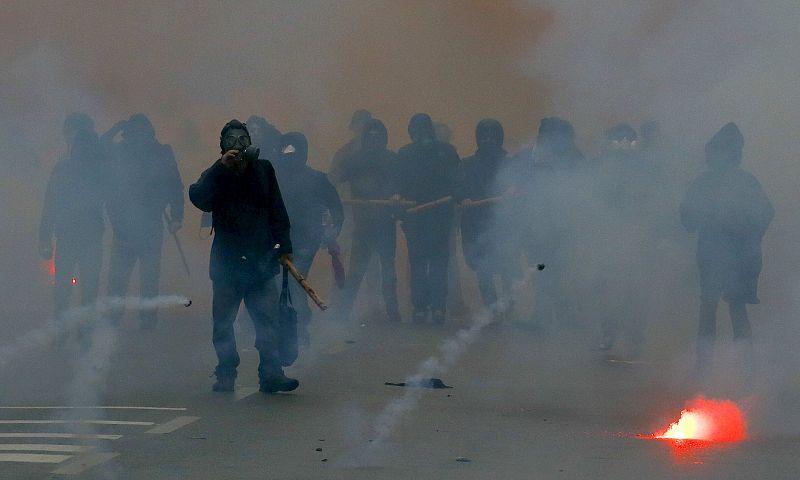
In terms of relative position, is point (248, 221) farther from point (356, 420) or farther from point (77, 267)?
point (77, 267)

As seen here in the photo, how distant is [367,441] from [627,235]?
6.09 metres

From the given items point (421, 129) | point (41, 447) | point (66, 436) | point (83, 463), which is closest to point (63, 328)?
point (421, 129)

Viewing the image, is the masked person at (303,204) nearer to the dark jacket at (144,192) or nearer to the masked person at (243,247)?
the dark jacket at (144,192)

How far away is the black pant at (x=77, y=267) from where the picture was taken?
1499 cm

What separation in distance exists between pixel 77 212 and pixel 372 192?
11.8ft

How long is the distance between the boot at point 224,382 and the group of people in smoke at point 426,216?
0.01 meters

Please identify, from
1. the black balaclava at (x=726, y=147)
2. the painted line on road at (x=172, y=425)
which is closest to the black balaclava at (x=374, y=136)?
the black balaclava at (x=726, y=147)

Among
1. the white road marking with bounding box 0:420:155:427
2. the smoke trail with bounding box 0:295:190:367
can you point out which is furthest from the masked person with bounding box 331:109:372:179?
the white road marking with bounding box 0:420:155:427

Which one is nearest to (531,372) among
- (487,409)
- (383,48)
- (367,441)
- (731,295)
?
(731,295)

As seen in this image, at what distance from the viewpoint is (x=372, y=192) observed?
58.5ft

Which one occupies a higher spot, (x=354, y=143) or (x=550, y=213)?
(x=354, y=143)

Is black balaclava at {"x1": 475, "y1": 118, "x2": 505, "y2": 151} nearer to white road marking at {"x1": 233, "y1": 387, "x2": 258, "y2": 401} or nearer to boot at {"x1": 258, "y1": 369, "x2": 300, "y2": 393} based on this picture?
white road marking at {"x1": 233, "y1": 387, "x2": 258, "y2": 401}

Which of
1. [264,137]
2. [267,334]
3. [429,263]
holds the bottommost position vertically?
[267,334]

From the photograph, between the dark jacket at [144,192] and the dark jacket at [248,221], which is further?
the dark jacket at [144,192]
